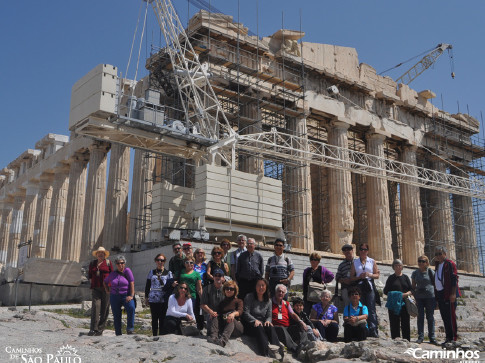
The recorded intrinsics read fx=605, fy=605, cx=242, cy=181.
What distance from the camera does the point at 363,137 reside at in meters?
42.1

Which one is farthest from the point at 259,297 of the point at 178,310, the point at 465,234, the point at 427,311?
the point at 465,234

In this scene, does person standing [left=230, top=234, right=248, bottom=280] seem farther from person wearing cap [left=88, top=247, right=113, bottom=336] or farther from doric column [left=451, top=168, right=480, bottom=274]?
doric column [left=451, top=168, right=480, bottom=274]

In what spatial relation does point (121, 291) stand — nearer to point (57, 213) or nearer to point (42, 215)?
point (57, 213)

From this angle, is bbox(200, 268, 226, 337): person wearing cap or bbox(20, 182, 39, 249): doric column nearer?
bbox(200, 268, 226, 337): person wearing cap

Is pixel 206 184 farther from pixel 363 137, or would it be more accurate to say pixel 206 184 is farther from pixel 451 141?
pixel 451 141

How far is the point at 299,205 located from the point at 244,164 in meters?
3.96

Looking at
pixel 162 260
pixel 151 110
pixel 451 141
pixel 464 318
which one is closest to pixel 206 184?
pixel 151 110

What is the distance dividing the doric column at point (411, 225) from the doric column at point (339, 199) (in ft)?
19.4

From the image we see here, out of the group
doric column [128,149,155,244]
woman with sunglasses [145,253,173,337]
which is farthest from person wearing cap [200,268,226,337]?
doric column [128,149,155,244]

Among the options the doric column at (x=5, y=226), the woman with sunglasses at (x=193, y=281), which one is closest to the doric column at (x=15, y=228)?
the doric column at (x=5, y=226)

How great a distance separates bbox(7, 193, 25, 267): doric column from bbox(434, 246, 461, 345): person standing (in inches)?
1513

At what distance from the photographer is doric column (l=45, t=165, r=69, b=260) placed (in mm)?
38094

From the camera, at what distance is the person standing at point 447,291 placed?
1168cm

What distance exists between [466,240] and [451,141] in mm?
7739
